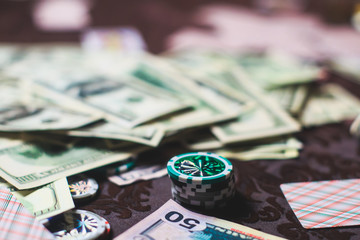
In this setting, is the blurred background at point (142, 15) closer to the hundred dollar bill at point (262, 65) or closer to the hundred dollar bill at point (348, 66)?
the hundred dollar bill at point (262, 65)

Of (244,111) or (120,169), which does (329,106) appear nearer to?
(244,111)

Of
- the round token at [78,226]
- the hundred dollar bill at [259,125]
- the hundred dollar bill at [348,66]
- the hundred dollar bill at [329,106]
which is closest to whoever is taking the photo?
the round token at [78,226]

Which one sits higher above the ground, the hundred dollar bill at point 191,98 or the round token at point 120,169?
the hundred dollar bill at point 191,98

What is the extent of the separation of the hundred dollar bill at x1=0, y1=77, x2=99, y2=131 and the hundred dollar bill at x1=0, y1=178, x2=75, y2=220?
0.26 meters

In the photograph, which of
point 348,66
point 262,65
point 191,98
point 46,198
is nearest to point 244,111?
point 191,98

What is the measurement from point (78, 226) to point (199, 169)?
12.6 inches

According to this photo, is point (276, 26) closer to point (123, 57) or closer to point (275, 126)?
point (123, 57)

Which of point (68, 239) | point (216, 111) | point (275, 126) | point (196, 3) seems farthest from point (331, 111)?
point (196, 3)

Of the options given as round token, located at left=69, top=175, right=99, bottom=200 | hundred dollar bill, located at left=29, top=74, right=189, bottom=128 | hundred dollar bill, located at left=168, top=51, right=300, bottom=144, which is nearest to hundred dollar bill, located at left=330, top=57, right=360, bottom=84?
hundred dollar bill, located at left=168, top=51, right=300, bottom=144

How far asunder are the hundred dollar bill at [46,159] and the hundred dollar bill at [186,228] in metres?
0.29

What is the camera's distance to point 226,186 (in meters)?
0.92

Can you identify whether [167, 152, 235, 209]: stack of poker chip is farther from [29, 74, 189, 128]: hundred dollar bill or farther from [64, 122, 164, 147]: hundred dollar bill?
[29, 74, 189, 128]: hundred dollar bill

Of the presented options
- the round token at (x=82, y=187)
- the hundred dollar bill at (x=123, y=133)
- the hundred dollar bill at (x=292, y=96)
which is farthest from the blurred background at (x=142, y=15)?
the round token at (x=82, y=187)

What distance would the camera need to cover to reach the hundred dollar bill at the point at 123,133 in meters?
1.19
